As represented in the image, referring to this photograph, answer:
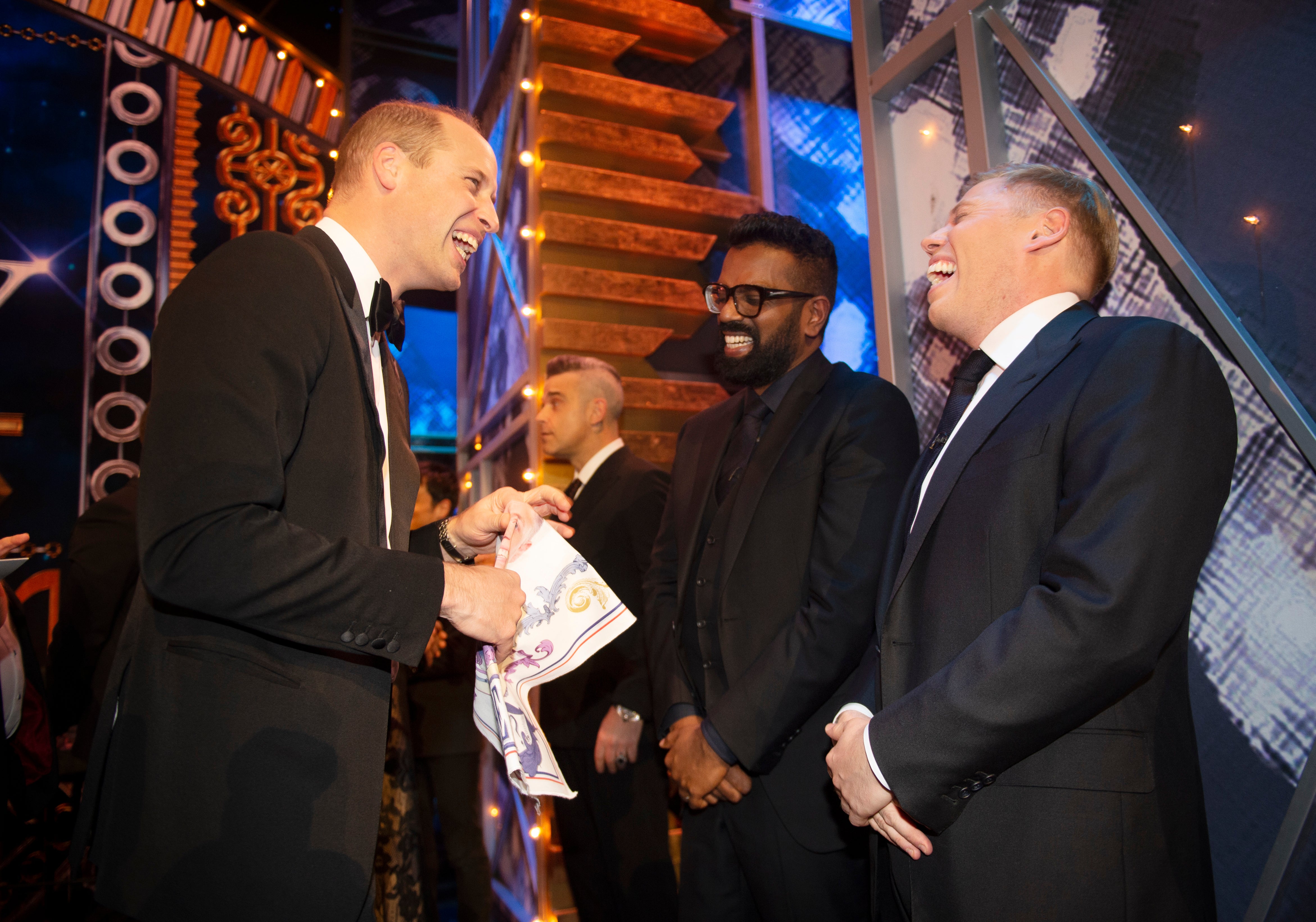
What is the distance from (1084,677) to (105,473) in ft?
23.0

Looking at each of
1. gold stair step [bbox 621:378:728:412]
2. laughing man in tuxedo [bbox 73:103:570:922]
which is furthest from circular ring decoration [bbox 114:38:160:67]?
laughing man in tuxedo [bbox 73:103:570:922]

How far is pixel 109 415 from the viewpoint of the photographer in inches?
257

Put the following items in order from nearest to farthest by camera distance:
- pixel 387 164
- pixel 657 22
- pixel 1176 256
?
pixel 387 164 → pixel 1176 256 → pixel 657 22

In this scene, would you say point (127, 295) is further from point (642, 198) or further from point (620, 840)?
point (620, 840)

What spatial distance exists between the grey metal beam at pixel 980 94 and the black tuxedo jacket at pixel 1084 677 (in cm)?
120

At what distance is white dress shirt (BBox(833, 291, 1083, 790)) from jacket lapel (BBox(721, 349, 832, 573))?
24.2 inches

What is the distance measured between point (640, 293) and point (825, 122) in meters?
1.48

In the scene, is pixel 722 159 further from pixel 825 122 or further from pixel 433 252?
pixel 433 252

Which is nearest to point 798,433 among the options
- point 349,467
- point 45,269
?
point 349,467

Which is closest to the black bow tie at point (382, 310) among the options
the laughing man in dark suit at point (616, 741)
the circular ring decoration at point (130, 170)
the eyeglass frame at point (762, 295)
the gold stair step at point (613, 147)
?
the eyeglass frame at point (762, 295)

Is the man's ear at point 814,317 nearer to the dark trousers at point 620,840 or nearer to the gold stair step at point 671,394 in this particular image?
the gold stair step at point 671,394

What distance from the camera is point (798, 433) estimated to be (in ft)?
8.07

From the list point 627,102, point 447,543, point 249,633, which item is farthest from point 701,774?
point 627,102

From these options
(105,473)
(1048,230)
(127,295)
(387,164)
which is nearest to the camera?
(387,164)
